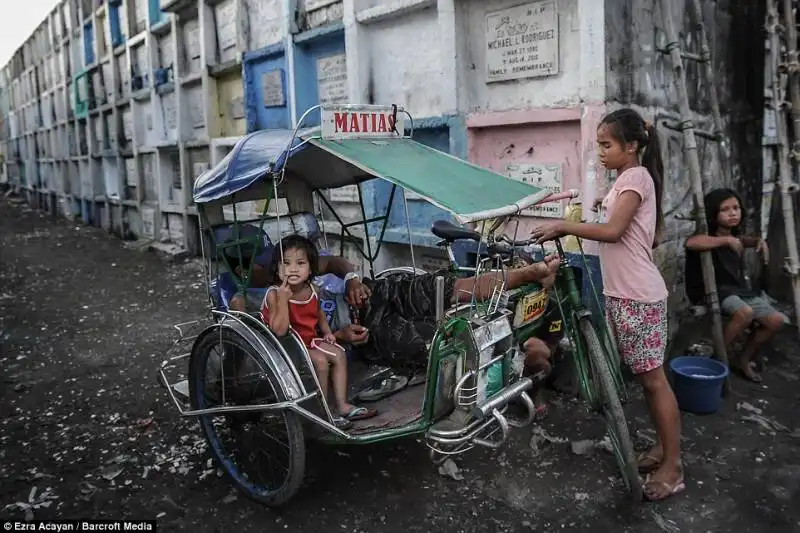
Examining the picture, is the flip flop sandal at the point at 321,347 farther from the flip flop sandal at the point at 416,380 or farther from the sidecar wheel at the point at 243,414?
the flip flop sandal at the point at 416,380

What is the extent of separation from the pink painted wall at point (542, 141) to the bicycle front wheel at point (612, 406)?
1.38 meters

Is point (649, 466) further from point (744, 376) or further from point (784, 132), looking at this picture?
point (784, 132)

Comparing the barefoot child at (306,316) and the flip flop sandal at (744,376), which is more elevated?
the barefoot child at (306,316)

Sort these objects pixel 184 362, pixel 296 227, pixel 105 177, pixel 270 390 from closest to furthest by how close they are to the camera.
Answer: pixel 270 390 < pixel 296 227 < pixel 184 362 < pixel 105 177

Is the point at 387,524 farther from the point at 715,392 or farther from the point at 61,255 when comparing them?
the point at 61,255

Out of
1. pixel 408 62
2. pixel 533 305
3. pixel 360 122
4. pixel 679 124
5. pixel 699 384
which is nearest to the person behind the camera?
pixel 533 305

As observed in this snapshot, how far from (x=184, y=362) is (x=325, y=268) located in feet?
6.81

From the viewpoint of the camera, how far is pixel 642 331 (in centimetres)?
301

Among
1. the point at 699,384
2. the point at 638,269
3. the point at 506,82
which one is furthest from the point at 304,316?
the point at 506,82

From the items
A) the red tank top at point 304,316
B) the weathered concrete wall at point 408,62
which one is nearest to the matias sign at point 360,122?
the red tank top at point 304,316

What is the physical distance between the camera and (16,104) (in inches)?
898

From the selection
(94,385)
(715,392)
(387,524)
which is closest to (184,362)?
(94,385)

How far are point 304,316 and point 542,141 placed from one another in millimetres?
2379

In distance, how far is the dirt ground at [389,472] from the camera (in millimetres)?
2963
